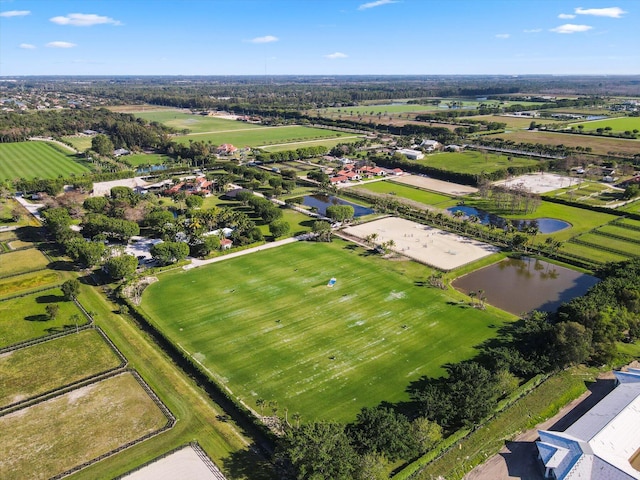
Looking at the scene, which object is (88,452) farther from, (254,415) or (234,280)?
(234,280)

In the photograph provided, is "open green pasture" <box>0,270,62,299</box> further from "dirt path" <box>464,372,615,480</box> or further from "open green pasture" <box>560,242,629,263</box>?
"open green pasture" <box>560,242,629,263</box>

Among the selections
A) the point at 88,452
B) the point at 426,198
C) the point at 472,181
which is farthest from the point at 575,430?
the point at 472,181

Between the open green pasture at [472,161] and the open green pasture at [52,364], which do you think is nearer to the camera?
the open green pasture at [52,364]

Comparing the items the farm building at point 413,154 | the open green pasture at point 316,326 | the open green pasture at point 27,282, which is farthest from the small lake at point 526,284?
the farm building at point 413,154

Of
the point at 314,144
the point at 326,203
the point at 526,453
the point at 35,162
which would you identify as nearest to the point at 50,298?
the point at 526,453

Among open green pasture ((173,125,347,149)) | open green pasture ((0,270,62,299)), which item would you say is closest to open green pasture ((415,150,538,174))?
open green pasture ((173,125,347,149))

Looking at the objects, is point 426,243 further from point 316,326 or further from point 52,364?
point 52,364

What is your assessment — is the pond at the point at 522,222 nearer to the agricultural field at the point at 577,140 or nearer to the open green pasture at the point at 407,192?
the open green pasture at the point at 407,192
